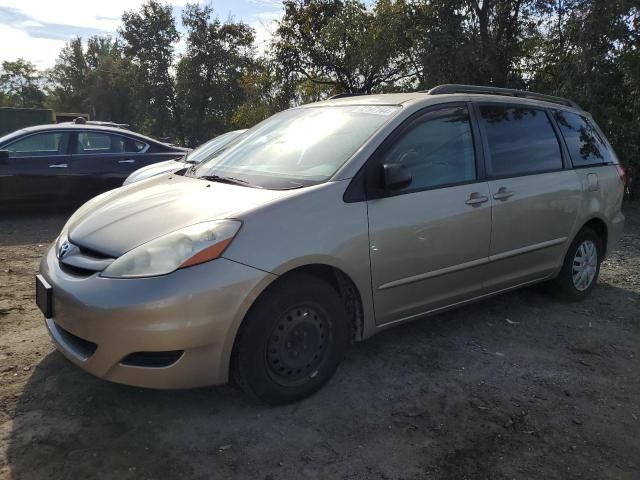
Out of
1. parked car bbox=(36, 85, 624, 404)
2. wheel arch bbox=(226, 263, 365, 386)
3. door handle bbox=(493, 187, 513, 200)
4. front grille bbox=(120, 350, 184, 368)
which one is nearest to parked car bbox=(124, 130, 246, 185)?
parked car bbox=(36, 85, 624, 404)

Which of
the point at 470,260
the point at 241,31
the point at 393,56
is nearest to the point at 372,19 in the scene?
the point at 393,56

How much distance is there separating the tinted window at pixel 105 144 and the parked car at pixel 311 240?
204 inches

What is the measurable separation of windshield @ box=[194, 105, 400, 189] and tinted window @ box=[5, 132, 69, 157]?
521 cm

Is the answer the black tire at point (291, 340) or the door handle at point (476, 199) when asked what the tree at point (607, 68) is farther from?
the black tire at point (291, 340)

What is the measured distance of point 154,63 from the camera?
117 feet

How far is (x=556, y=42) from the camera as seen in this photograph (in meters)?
10.8

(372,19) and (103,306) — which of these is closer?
(103,306)

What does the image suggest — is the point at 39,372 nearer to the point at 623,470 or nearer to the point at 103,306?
the point at 103,306

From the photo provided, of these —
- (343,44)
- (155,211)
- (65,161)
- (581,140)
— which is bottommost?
(155,211)

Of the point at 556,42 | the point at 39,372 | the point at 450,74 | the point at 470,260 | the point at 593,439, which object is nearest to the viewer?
the point at 593,439

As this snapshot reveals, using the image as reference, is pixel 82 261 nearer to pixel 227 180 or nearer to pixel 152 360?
pixel 152 360

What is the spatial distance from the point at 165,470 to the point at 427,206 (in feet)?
6.89

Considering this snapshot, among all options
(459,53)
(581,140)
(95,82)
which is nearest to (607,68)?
(459,53)

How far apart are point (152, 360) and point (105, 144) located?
6818mm
